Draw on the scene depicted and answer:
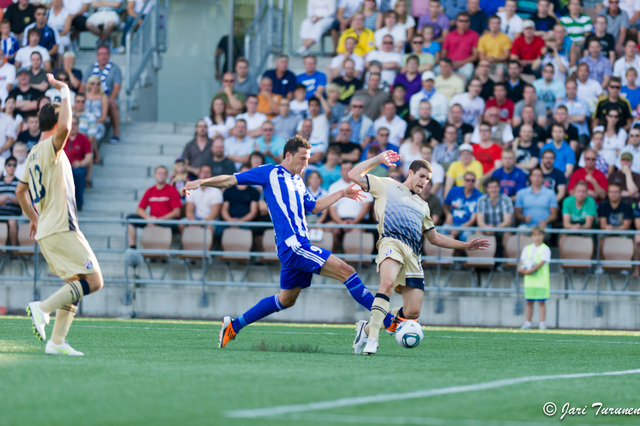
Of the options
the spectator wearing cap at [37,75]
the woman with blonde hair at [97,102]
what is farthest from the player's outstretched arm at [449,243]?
the spectator wearing cap at [37,75]

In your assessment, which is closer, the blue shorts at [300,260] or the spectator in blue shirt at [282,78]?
the blue shorts at [300,260]

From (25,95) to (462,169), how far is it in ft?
28.1

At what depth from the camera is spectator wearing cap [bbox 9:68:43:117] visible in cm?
1964

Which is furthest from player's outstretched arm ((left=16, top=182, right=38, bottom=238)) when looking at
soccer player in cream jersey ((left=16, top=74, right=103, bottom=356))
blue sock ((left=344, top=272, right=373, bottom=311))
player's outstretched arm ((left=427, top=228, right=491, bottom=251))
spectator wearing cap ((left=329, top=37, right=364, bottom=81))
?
spectator wearing cap ((left=329, top=37, right=364, bottom=81))

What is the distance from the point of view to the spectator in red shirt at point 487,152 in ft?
57.8

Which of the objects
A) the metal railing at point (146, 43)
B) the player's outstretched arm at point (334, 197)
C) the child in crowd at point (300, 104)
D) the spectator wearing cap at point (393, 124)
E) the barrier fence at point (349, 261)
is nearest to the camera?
the player's outstretched arm at point (334, 197)

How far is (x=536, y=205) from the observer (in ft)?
55.6

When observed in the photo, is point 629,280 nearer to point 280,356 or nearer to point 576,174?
point 576,174

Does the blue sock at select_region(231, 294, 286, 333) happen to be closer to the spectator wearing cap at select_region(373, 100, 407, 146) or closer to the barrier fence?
the barrier fence

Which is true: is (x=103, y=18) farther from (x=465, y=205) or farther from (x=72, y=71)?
(x=465, y=205)

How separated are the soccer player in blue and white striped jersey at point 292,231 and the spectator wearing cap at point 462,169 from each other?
7545 millimetres

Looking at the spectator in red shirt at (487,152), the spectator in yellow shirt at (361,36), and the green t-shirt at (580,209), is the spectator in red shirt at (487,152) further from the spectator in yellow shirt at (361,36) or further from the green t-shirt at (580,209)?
the spectator in yellow shirt at (361,36)

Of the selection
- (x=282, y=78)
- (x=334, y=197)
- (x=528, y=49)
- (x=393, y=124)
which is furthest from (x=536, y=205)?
(x=334, y=197)

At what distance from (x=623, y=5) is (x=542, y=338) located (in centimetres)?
977
